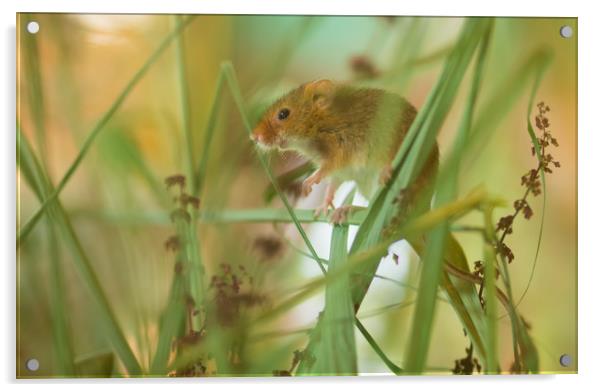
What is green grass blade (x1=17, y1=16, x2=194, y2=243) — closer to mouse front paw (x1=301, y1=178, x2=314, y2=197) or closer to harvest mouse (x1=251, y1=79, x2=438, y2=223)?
harvest mouse (x1=251, y1=79, x2=438, y2=223)

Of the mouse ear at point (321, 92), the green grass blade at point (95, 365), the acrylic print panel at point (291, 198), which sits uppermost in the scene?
the mouse ear at point (321, 92)

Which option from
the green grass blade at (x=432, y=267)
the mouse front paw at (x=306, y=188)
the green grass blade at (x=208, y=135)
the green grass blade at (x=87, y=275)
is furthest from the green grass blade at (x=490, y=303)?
the green grass blade at (x=87, y=275)

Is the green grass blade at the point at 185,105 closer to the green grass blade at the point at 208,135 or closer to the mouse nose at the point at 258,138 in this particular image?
the green grass blade at the point at 208,135

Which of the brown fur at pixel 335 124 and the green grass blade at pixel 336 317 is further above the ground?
the brown fur at pixel 335 124

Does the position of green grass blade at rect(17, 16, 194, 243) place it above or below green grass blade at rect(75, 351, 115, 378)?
above

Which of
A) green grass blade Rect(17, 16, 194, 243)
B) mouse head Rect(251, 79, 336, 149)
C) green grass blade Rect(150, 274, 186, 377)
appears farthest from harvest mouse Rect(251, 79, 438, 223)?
green grass blade Rect(150, 274, 186, 377)

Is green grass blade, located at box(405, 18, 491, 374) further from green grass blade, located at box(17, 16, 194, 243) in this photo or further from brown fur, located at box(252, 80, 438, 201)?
green grass blade, located at box(17, 16, 194, 243)

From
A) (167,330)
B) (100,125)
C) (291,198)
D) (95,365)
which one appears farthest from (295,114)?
(95,365)

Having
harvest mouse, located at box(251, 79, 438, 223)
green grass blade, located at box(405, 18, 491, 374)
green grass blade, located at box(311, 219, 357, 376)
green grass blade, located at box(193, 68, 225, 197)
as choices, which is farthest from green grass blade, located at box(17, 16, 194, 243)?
green grass blade, located at box(405, 18, 491, 374)

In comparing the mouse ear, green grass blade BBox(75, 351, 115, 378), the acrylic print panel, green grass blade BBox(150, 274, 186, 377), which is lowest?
green grass blade BBox(75, 351, 115, 378)
